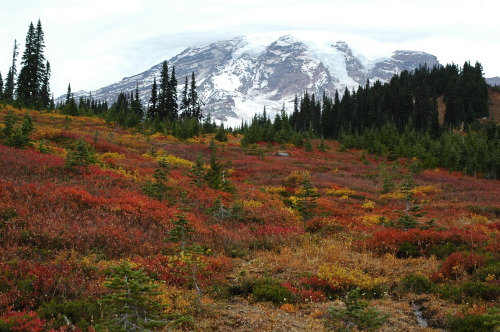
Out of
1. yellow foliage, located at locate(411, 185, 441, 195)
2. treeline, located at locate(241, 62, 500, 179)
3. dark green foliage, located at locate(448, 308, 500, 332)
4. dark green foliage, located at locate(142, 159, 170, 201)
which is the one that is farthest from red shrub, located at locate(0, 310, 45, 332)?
treeline, located at locate(241, 62, 500, 179)

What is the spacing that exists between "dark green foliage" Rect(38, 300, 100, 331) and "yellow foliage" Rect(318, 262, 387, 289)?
5660 millimetres

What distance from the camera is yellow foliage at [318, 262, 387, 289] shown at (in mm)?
9078

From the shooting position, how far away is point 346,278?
30.8 feet

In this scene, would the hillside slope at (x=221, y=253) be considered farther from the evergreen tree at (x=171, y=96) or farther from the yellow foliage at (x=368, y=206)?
the evergreen tree at (x=171, y=96)

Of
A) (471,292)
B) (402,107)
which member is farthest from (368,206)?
(402,107)

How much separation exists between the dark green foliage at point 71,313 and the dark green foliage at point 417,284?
7270 mm

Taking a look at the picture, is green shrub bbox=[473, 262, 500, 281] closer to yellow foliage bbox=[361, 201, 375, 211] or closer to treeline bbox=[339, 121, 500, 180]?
yellow foliage bbox=[361, 201, 375, 211]

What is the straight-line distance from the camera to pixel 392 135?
204 feet

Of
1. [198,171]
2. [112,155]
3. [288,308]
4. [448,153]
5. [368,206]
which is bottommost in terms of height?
[368,206]

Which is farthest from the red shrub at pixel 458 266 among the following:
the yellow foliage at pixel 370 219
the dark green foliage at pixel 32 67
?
the dark green foliage at pixel 32 67

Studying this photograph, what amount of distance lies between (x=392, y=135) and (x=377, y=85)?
54.3 meters

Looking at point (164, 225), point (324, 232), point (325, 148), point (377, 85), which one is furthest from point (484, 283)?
point (377, 85)

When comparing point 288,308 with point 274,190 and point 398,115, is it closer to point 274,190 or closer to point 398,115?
point 274,190

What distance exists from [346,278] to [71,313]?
21.4 feet
